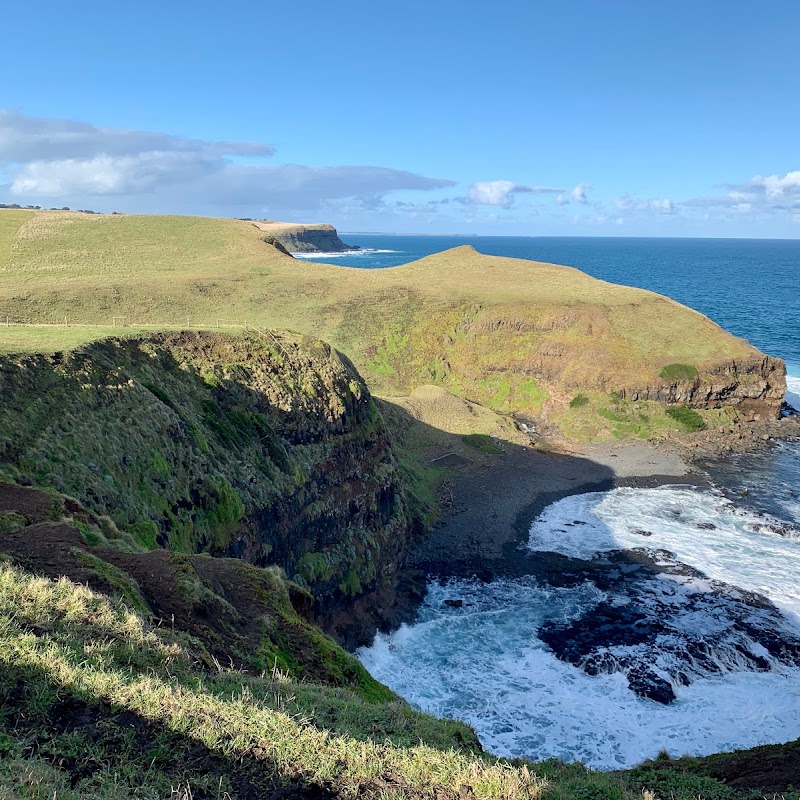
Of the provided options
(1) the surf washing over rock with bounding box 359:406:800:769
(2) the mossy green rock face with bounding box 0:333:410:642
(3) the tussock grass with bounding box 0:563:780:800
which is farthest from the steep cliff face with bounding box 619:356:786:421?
(3) the tussock grass with bounding box 0:563:780:800

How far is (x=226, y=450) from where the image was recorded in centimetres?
3156

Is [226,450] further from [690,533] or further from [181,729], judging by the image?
[690,533]

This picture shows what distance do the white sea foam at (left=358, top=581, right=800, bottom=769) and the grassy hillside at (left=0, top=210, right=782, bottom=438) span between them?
126 ft

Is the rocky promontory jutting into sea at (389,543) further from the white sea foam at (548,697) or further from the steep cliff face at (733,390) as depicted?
the steep cliff face at (733,390)

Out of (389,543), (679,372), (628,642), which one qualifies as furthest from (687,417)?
(389,543)

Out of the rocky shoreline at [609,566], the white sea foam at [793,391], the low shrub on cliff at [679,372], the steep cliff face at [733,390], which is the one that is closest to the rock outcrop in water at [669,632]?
the rocky shoreline at [609,566]

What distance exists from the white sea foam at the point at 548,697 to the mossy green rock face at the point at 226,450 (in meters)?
3.99

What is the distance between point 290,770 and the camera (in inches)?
362

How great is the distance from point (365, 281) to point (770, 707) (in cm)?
8529

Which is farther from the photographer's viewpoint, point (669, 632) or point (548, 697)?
point (669, 632)

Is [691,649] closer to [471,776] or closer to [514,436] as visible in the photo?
[471,776]

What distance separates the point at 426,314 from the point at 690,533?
5370 centimetres

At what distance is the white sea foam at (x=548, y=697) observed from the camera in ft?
86.7

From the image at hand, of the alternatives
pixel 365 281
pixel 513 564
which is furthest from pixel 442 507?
pixel 365 281
